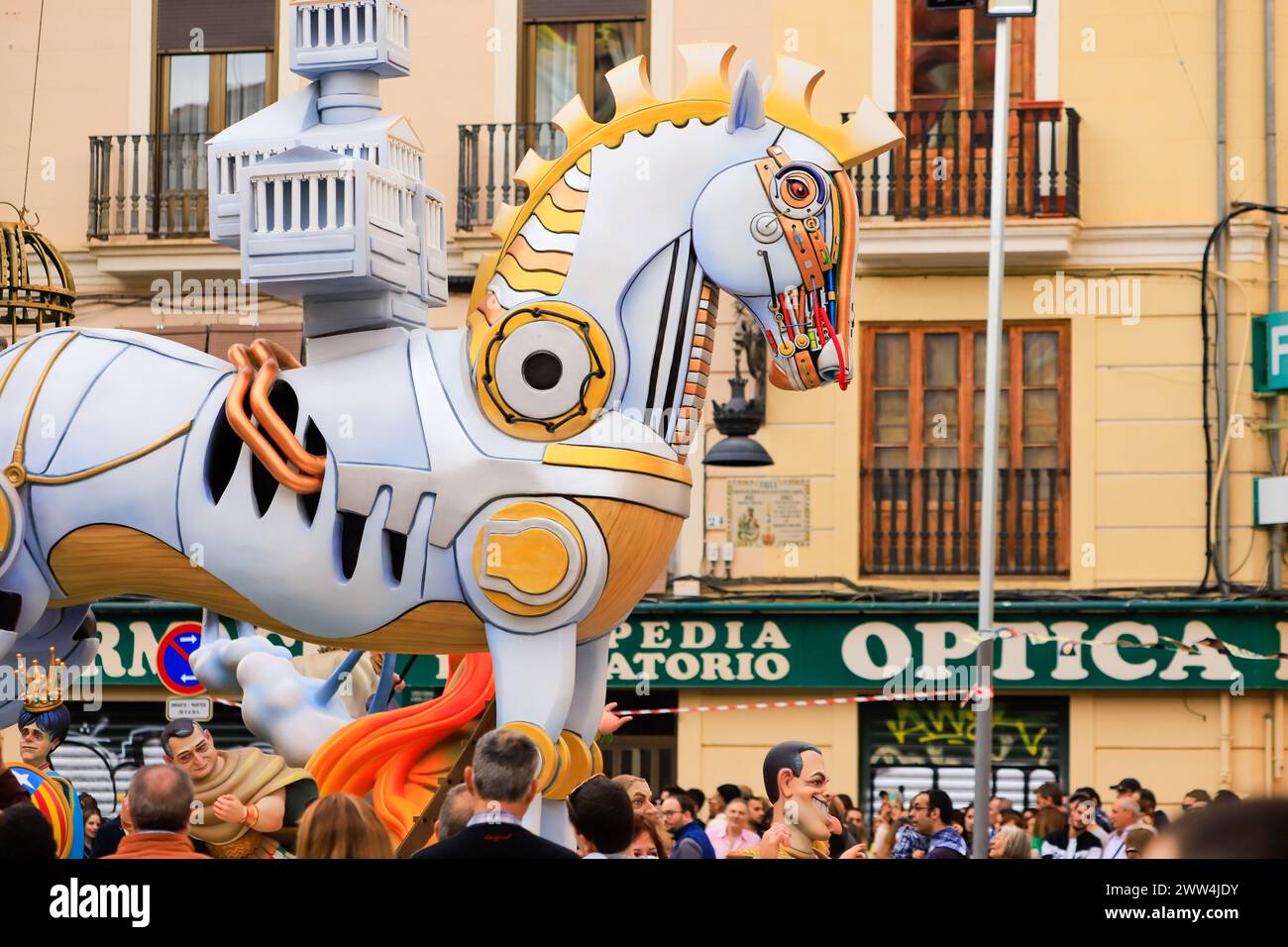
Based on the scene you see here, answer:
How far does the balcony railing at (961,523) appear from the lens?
1599cm

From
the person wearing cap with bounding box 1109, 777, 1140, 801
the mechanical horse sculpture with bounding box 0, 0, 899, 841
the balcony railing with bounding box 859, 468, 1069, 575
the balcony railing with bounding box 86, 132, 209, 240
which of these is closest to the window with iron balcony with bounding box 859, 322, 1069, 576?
the balcony railing with bounding box 859, 468, 1069, 575

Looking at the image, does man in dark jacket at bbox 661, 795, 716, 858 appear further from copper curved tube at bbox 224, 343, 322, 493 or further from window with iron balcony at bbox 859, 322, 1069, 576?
window with iron balcony at bbox 859, 322, 1069, 576

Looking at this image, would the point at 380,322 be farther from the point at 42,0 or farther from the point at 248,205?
the point at 42,0

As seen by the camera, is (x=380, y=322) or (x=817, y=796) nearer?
(x=817, y=796)

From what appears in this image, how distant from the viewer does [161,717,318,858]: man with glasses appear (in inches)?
291

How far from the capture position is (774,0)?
16422 millimetres

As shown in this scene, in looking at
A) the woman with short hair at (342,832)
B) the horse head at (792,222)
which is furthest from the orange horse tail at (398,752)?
the woman with short hair at (342,832)

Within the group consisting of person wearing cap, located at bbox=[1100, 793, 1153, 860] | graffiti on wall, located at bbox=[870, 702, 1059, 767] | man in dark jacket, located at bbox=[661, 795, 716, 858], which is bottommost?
graffiti on wall, located at bbox=[870, 702, 1059, 767]

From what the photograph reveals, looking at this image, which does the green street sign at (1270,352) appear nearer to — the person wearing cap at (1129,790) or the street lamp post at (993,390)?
the street lamp post at (993,390)

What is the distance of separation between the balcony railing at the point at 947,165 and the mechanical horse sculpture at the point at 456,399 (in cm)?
906

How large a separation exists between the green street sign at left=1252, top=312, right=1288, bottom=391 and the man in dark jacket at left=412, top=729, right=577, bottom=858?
1169 centimetres

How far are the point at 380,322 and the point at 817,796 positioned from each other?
2200 mm

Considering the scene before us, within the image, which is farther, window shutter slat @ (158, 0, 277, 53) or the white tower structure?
window shutter slat @ (158, 0, 277, 53)
